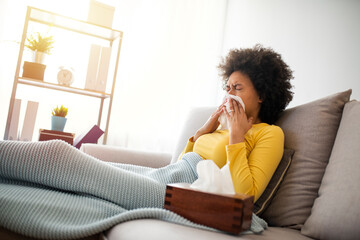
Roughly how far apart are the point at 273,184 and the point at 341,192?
28 centimetres

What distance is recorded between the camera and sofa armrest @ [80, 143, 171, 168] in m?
1.74

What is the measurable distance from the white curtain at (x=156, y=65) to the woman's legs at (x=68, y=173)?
1.94 m

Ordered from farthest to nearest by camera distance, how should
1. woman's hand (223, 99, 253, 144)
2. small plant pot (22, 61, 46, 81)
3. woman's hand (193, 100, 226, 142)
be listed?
1. small plant pot (22, 61, 46, 81)
2. woman's hand (193, 100, 226, 142)
3. woman's hand (223, 99, 253, 144)

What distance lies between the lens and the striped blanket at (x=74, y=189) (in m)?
0.76

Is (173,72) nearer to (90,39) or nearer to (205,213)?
(90,39)

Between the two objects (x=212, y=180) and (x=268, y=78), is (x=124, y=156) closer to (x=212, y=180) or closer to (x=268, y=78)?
(x=268, y=78)

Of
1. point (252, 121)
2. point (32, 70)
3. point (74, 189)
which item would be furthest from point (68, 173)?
point (32, 70)

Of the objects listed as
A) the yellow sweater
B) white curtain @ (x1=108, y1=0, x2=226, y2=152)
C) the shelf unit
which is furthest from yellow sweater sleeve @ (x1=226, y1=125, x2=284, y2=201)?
white curtain @ (x1=108, y1=0, x2=226, y2=152)

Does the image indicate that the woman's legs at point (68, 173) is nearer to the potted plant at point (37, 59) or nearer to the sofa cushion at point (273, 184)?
the sofa cushion at point (273, 184)

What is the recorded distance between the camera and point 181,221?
0.79 meters

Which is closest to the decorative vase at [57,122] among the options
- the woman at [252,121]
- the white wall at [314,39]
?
the woman at [252,121]

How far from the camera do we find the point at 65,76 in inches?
95.2

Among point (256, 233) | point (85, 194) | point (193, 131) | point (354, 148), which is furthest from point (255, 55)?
point (85, 194)

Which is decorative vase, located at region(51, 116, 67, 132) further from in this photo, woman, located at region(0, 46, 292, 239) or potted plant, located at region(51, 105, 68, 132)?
woman, located at region(0, 46, 292, 239)
